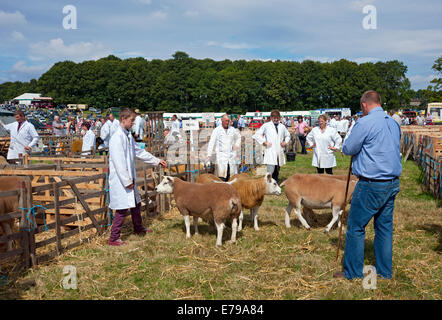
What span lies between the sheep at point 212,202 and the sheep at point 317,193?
58.5 inches

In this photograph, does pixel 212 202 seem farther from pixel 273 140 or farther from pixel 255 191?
pixel 273 140

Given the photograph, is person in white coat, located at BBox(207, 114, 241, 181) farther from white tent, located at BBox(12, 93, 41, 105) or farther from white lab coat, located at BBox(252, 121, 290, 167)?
white tent, located at BBox(12, 93, 41, 105)

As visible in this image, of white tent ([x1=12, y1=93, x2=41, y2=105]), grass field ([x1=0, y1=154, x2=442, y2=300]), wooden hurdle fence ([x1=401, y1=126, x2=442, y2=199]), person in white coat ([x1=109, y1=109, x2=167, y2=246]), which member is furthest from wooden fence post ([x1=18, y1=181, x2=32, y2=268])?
white tent ([x1=12, y1=93, x2=41, y2=105])

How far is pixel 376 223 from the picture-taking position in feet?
16.0

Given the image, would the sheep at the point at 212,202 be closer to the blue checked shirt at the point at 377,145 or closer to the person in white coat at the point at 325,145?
the blue checked shirt at the point at 377,145

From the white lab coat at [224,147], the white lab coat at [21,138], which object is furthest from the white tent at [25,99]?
the white lab coat at [224,147]

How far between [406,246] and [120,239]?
5307mm

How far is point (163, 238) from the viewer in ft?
23.1

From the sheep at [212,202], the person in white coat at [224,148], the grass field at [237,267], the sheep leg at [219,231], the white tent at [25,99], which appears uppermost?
the white tent at [25,99]

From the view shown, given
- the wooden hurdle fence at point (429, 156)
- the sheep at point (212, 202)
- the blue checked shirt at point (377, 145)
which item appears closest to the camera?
the blue checked shirt at point (377, 145)

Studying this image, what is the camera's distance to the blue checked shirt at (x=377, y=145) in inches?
183
